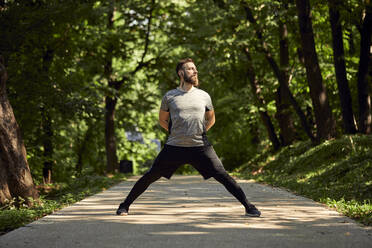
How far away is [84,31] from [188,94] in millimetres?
16082

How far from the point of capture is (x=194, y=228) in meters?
6.45

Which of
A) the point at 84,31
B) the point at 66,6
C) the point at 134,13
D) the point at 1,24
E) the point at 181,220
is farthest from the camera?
the point at 134,13

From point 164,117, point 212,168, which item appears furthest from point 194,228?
point 164,117

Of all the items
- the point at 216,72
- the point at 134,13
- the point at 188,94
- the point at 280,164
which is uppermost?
the point at 134,13

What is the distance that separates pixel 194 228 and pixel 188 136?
1277 millimetres

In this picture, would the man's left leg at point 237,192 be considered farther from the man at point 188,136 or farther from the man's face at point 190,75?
the man's face at point 190,75

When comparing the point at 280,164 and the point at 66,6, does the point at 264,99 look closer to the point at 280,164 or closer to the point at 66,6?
the point at 280,164

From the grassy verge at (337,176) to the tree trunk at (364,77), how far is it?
1375 mm

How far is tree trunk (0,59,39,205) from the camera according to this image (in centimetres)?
1051

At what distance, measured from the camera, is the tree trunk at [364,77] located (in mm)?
16703

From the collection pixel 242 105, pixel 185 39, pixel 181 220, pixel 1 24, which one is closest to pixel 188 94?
pixel 181 220

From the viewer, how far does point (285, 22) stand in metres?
21.1

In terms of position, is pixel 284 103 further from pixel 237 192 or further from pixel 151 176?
pixel 151 176

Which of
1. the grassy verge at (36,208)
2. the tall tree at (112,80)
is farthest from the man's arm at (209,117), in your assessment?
the tall tree at (112,80)
